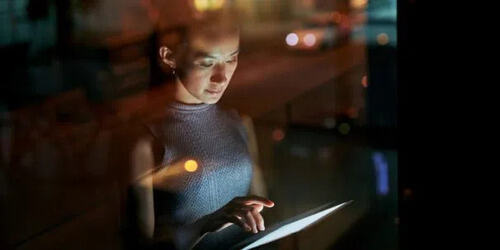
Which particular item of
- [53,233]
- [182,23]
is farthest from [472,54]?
[53,233]

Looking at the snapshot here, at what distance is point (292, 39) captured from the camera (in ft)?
8.17

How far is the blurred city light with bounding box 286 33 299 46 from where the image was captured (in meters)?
2.46

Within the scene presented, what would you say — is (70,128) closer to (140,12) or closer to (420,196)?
(140,12)

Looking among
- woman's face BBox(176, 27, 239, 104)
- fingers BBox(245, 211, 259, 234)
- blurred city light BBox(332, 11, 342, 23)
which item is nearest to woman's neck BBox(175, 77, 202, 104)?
woman's face BBox(176, 27, 239, 104)

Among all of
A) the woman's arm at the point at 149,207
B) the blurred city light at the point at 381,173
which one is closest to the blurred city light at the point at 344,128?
the blurred city light at the point at 381,173

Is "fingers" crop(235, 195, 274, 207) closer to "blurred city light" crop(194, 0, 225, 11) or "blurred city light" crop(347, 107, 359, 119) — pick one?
"blurred city light" crop(347, 107, 359, 119)

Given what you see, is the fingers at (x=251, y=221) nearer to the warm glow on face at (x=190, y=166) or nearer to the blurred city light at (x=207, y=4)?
the warm glow on face at (x=190, y=166)

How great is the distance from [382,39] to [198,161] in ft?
2.23

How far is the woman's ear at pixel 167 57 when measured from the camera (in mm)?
2365

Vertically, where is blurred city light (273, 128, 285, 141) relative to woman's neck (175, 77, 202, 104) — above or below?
below

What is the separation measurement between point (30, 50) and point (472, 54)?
1.52 meters

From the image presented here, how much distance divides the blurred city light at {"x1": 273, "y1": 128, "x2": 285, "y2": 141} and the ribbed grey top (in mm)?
204

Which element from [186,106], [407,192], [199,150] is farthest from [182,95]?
[407,192]

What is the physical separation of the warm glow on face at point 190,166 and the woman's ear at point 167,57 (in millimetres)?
301
